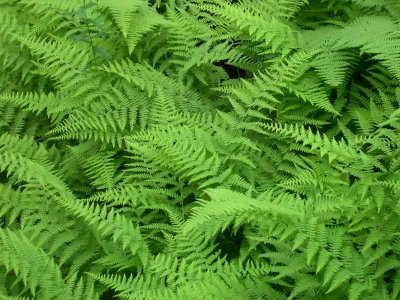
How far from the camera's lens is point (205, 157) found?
314 cm

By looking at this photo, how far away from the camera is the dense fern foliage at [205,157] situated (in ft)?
8.07

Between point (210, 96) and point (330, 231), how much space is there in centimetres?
178

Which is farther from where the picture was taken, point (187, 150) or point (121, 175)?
point (121, 175)

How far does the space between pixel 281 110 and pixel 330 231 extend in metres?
1.16

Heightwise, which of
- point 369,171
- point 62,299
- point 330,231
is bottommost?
point 62,299

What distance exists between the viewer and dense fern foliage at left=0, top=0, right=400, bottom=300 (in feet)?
8.07

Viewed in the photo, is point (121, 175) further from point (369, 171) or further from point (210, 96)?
point (369, 171)

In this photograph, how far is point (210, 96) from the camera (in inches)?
154

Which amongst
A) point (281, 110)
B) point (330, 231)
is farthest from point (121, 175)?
point (330, 231)

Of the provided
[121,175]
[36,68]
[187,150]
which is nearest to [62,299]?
[121,175]

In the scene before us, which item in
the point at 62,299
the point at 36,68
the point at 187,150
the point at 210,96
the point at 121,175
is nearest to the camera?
the point at 62,299

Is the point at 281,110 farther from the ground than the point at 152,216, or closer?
farther from the ground

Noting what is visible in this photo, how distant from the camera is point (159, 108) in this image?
3473 millimetres

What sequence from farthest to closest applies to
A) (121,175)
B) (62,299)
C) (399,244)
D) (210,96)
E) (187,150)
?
(210,96) → (121,175) → (187,150) → (62,299) → (399,244)
